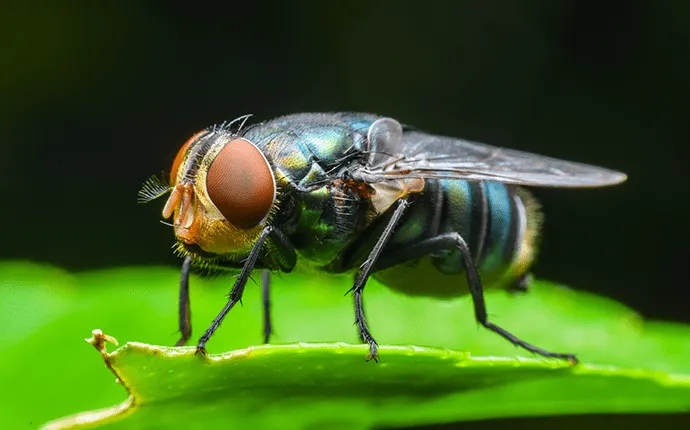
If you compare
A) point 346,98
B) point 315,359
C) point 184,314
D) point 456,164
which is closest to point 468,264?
point 456,164

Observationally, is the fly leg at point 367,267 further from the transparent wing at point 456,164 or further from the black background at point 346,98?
the black background at point 346,98

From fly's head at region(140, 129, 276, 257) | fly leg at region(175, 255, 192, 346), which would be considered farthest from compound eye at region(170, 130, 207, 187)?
fly leg at region(175, 255, 192, 346)

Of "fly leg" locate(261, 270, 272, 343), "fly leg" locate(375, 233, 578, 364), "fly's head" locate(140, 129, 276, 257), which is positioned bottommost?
"fly leg" locate(261, 270, 272, 343)

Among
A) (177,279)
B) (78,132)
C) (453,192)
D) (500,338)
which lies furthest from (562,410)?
(78,132)

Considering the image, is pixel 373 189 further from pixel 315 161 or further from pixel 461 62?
pixel 461 62

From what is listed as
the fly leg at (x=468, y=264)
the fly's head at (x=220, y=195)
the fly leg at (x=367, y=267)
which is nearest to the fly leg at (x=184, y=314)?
the fly's head at (x=220, y=195)

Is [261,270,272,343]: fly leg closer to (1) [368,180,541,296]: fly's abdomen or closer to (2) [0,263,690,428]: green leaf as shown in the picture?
(2) [0,263,690,428]: green leaf
